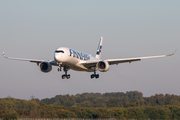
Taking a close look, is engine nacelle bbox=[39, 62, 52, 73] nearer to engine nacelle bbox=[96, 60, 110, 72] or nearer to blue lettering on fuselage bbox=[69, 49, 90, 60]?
blue lettering on fuselage bbox=[69, 49, 90, 60]

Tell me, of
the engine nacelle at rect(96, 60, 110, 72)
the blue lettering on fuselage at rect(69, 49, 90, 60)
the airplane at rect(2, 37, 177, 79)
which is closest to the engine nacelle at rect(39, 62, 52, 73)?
the airplane at rect(2, 37, 177, 79)

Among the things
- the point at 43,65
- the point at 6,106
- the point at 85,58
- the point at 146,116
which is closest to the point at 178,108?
the point at 146,116

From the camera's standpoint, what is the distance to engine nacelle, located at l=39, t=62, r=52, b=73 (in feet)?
147

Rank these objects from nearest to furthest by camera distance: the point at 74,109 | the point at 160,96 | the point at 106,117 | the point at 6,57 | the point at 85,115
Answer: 1. the point at 6,57
2. the point at 106,117
3. the point at 85,115
4. the point at 74,109
5. the point at 160,96

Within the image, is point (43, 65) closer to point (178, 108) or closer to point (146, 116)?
point (146, 116)

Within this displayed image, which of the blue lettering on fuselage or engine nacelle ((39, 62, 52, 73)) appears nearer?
the blue lettering on fuselage

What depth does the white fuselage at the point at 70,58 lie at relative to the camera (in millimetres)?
39031

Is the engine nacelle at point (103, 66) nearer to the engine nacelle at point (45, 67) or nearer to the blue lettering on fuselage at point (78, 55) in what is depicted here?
the blue lettering on fuselage at point (78, 55)

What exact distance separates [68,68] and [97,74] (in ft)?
20.7

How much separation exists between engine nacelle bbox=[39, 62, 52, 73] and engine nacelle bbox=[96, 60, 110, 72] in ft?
24.8

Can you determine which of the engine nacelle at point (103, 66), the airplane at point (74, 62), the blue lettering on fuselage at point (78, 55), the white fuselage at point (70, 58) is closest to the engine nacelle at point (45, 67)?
the airplane at point (74, 62)

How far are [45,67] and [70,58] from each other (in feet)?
21.7

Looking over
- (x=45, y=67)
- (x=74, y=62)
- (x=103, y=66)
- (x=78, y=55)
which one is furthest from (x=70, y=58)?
(x=45, y=67)

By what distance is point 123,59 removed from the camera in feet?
143
